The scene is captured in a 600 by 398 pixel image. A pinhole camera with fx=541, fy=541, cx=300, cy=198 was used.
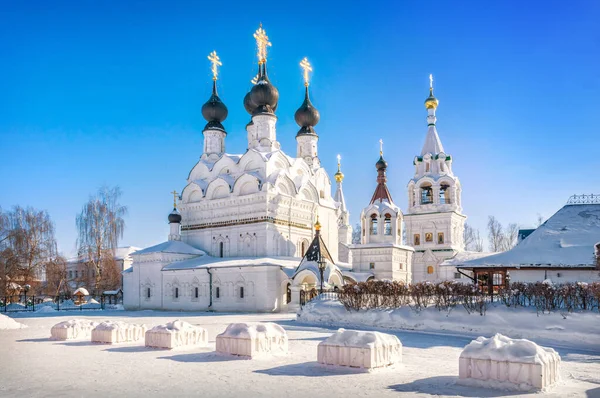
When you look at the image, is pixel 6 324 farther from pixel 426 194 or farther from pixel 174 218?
pixel 426 194

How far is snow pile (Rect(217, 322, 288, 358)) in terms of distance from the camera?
930 cm

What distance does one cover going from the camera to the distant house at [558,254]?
1820 cm

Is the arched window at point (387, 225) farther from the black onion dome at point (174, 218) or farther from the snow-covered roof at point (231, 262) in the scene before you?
the black onion dome at point (174, 218)

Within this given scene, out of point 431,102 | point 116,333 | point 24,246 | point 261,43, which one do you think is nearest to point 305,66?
point 261,43

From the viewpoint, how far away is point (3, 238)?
28.6 metres

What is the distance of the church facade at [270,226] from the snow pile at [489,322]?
6.72 m

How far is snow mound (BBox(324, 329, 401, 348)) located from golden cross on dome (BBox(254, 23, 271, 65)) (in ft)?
86.7

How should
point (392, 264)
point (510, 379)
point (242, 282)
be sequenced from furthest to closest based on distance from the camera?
point (392, 264) → point (242, 282) → point (510, 379)

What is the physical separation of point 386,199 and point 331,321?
16.7m

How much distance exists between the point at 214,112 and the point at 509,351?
29.0 metres

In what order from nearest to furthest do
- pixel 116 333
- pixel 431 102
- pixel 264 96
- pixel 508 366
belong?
pixel 508 366 → pixel 116 333 → pixel 264 96 → pixel 431 102

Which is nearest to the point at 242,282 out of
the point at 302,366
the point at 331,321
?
the point at 331,321

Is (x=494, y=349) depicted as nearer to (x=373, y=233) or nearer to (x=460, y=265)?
(x=460, y=265)

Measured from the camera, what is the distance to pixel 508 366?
22.6ft
